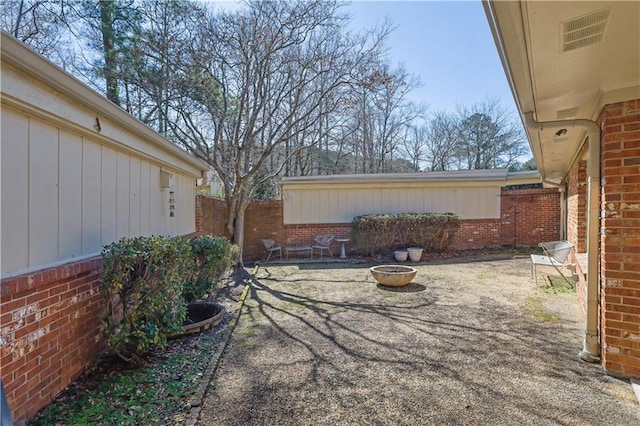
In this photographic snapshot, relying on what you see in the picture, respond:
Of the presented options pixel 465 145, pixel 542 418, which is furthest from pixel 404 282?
pixel 465 145

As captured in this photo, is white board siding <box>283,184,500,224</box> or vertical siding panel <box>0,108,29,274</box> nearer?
vertical siding panel <box>0,108,29,274</box>

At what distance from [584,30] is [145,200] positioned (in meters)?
4.84

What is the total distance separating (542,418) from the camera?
2248 millimetres

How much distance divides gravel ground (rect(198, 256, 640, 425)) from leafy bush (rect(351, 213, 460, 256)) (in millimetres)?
4035

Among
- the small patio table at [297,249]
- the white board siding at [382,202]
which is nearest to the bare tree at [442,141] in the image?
the white board siding at [382,202]

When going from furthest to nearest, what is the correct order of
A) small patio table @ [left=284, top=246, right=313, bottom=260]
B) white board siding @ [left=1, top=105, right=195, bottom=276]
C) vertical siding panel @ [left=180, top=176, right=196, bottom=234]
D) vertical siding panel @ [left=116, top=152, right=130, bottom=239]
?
small patio table @ [left=284, top=246, right=313, bottom=260] → vertical siding panel @ [left=180, top=176, right=196, bottom=234] → vertical siding panel @ [left=116, top=152, right=130, bottom=239] → white board siding @ [left=1, top=105, right=195, bottom=276]

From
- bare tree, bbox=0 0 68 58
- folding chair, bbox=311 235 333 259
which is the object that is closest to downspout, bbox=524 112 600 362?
folding chair, bbox=311 235 333 259

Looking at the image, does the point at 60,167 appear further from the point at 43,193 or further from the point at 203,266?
the point at 203,266

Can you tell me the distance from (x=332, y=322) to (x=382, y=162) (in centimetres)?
1629

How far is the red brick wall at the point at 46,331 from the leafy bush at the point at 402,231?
7.57 metres

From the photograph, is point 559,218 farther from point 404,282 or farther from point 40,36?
point 40,36

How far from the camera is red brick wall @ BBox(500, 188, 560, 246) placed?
10.5m

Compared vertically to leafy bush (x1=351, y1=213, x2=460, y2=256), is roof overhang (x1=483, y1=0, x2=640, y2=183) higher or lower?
higher

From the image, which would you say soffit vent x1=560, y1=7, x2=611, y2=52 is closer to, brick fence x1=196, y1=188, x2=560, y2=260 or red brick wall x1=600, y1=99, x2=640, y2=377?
red brick wall x1=600, y1=99, x2=640, y2=377
